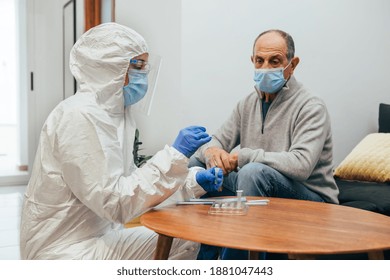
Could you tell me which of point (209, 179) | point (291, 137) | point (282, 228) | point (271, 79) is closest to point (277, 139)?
point (291, 137)

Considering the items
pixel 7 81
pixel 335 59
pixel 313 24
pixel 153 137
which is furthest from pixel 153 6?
pixel 7 81

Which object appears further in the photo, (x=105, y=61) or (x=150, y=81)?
(x=150, y=81)

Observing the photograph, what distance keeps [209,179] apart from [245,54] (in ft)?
4.56

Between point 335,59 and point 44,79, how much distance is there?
108 inches

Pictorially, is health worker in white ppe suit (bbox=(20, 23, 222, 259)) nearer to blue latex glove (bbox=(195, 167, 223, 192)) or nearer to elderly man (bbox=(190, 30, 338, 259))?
blue latex glove (bbox=(195, 167, 223, 192))

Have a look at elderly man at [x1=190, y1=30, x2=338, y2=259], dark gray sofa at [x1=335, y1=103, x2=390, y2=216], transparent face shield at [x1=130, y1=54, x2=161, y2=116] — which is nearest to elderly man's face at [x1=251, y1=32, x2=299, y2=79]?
elderly man at [x1=190, y1=30, x2=338, y2=259]

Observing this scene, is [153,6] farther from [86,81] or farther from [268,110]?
[86,81]

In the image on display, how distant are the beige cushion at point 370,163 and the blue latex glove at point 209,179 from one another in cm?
135

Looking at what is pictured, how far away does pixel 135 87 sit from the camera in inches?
60.9

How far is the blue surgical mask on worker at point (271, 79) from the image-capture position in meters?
2.01

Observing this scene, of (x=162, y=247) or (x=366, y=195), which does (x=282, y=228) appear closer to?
(x=162, y=247)

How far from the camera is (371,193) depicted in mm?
2295

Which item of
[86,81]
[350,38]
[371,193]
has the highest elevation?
[350,38]

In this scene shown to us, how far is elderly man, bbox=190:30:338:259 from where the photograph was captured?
5.83 feet
